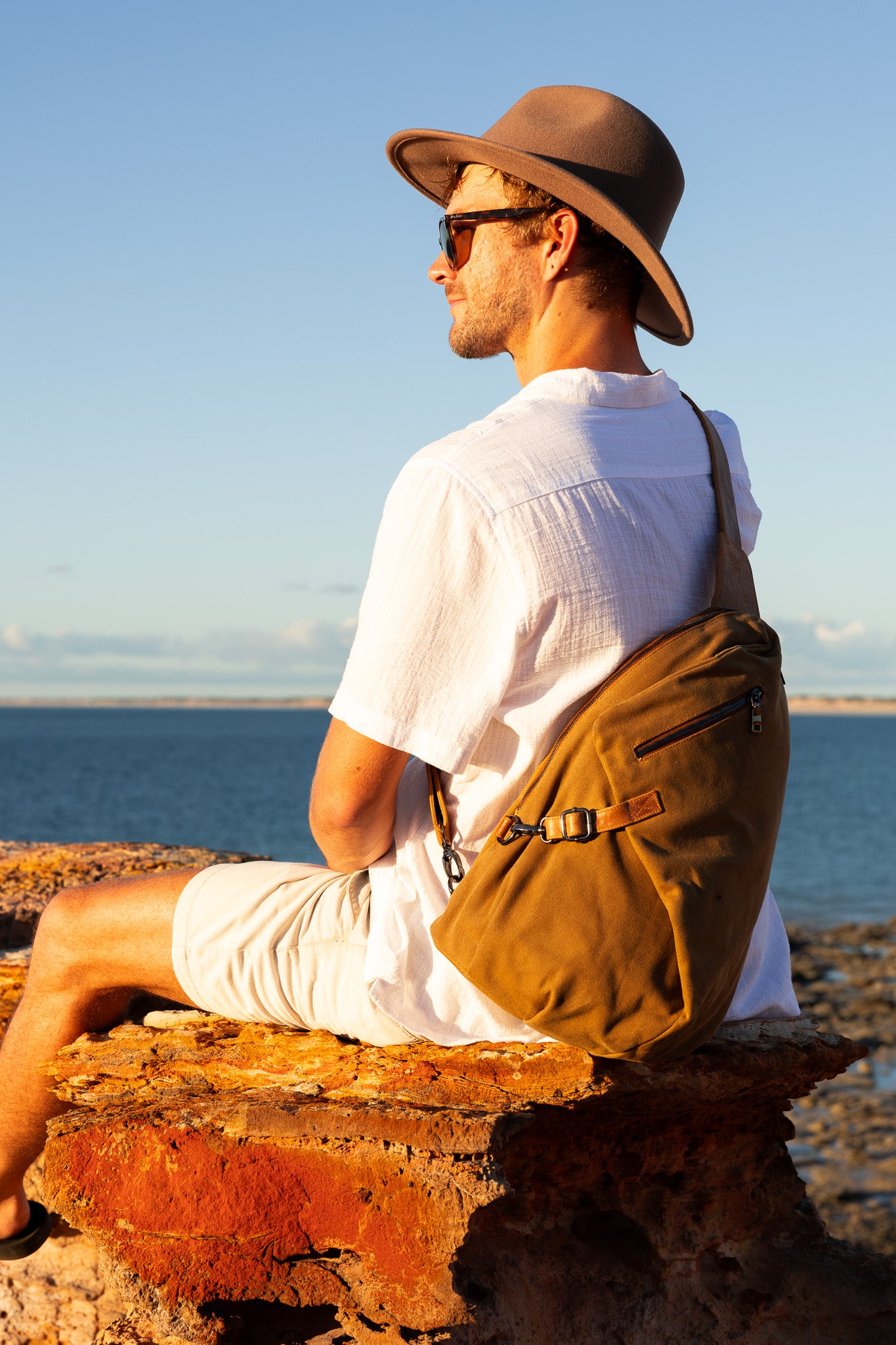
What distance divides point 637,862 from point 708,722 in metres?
0.29

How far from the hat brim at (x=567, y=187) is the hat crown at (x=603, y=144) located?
0.05m

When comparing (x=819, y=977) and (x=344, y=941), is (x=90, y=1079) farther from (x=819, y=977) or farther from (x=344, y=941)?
(x=819, y=977)

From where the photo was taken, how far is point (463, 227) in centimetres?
239

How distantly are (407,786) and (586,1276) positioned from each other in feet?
4.18

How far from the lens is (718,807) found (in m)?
2.05

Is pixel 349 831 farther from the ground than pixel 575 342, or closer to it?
closer to it

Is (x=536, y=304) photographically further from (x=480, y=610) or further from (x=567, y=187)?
Answer: (x=480, y=610)

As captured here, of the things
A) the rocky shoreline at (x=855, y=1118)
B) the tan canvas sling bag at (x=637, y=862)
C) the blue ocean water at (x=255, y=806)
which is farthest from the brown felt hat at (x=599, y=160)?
the blue ocean water at (x=255, y=806)

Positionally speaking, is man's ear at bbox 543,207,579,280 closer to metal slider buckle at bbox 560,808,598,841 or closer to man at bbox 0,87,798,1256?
man at bbox 0,87,798,1256

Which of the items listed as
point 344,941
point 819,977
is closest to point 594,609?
point 344,941

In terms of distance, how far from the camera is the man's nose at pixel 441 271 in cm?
246

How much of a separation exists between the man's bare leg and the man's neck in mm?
1417

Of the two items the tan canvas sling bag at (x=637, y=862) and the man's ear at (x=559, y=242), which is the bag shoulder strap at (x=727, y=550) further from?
the man's ear at (x=559, y=242)

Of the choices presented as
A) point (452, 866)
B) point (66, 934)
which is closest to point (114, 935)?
point (66, 934)
